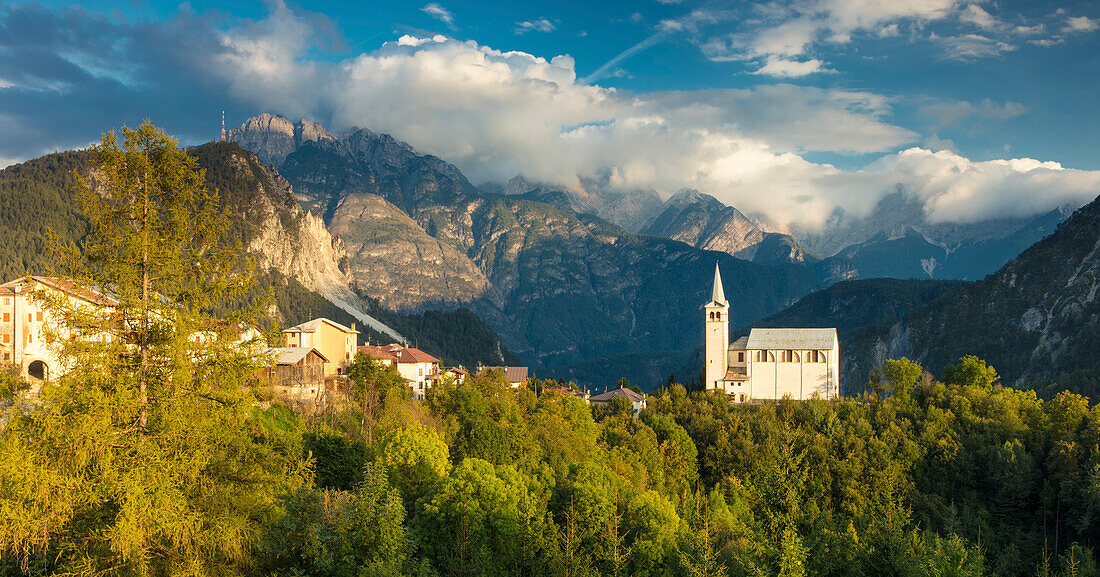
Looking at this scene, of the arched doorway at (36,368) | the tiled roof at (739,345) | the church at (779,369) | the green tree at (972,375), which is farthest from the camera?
the tiled roof at (739,345)

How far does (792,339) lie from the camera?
127m

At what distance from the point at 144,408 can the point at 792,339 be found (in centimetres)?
11554

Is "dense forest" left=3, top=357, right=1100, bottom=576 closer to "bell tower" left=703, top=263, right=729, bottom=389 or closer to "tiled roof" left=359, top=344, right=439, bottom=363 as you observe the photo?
"bell tower" left=703, top=263, right=729, bottom=389

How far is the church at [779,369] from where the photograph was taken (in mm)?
124125

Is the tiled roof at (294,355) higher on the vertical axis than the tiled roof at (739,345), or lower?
higher

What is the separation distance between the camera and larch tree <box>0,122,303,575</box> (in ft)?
68.8

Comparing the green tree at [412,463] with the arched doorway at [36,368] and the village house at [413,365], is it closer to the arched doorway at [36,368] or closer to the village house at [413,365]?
the arched doorway at [36,368]

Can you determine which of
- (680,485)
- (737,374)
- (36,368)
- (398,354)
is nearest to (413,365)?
(398,354)

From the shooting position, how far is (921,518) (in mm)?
84688

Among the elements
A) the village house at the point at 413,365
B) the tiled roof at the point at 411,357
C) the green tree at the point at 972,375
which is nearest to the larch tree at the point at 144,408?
the village house at the point at 413,365

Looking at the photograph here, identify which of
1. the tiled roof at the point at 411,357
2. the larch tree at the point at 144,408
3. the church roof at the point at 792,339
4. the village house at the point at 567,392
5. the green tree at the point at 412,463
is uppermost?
the larch tree at the point at 144,408

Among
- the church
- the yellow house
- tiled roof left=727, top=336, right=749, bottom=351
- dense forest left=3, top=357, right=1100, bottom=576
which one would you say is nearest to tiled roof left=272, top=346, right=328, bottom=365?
the yellow house

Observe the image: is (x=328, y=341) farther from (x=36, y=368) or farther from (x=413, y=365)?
(x=36, y=368)

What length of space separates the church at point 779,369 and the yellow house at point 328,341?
2195 inches
